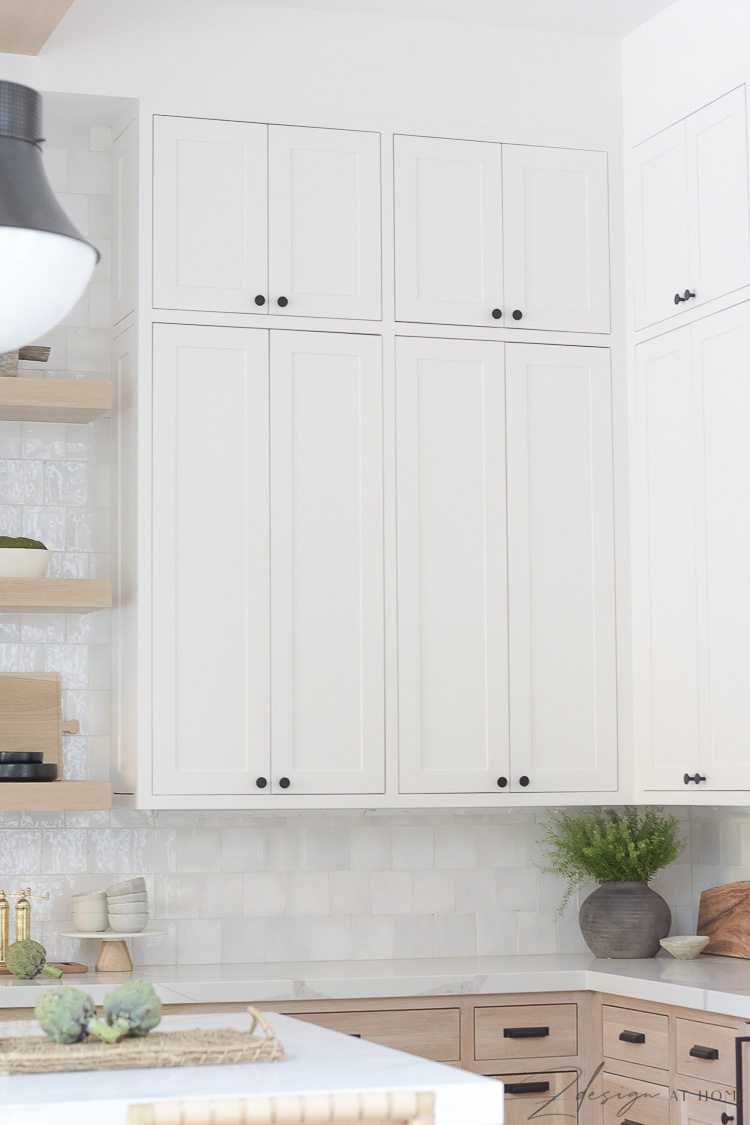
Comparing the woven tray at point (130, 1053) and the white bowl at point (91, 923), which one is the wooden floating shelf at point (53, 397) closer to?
the white bowl at point (91, 923)

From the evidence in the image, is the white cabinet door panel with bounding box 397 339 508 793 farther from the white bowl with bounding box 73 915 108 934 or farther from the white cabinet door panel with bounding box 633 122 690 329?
the white bowl with bounding box 73 915 108 934


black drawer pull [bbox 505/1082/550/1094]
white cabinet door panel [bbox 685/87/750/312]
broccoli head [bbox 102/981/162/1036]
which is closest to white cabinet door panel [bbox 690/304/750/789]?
white cabinet door panel [bbox 685/87/750/312]

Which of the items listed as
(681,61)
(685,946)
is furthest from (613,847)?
(681,61)

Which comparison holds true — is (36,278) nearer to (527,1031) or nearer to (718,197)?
(718,197)

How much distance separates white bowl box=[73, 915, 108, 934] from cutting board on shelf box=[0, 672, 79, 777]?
1.26ft

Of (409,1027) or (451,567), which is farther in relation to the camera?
(451,567)

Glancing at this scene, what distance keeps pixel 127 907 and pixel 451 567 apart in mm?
1204

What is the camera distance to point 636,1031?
3393 mm

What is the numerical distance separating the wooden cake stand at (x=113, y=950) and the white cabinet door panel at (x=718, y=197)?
7.09ft

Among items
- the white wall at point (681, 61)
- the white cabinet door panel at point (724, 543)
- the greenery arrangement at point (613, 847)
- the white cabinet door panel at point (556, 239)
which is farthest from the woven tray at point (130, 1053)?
the white wall at point (681, 61)

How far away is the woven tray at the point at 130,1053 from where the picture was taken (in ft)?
5.93

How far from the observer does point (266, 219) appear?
3.74 metres

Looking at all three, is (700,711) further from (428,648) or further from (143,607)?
(143,607)

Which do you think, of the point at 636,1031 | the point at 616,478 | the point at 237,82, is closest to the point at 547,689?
the point at 616,478
